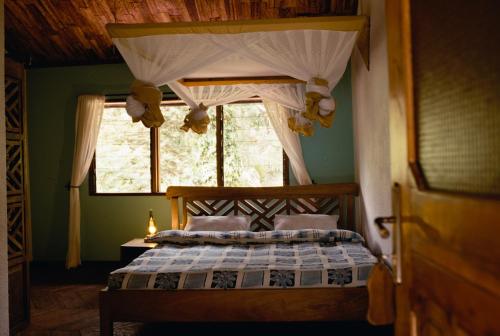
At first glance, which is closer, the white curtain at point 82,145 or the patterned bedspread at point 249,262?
the patterned bedspread at point 249,262

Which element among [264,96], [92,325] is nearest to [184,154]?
[264,96]

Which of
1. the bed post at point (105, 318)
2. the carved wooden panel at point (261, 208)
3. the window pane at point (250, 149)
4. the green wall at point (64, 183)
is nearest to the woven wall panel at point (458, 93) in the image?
the bed post at point (105, 318)

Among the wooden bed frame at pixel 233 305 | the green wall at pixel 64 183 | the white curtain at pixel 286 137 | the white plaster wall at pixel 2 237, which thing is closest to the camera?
the white plaster wall at pixel 2 237

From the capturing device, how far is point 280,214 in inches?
195

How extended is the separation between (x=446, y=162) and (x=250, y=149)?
14.3 feet

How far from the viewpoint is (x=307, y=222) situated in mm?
4508

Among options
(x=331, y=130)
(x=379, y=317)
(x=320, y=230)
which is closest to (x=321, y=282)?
(x=320, y=230)

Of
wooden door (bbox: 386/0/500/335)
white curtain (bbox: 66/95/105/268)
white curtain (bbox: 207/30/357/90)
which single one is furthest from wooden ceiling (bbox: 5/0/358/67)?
wooden door (bbox: 386/0/500/335)

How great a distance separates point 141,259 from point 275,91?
6.82ft

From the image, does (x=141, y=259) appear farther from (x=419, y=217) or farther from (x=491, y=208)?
(x=491, y=208)

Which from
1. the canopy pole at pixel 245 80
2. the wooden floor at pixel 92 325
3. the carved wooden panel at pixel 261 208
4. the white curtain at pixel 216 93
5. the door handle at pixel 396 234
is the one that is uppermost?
the canopy pole at pixel 245 80

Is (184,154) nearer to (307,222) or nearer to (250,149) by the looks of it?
(250,149)

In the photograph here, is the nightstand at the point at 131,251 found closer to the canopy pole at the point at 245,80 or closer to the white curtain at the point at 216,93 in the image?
the white curtain at the point at 216,93

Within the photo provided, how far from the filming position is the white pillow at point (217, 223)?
454cm
